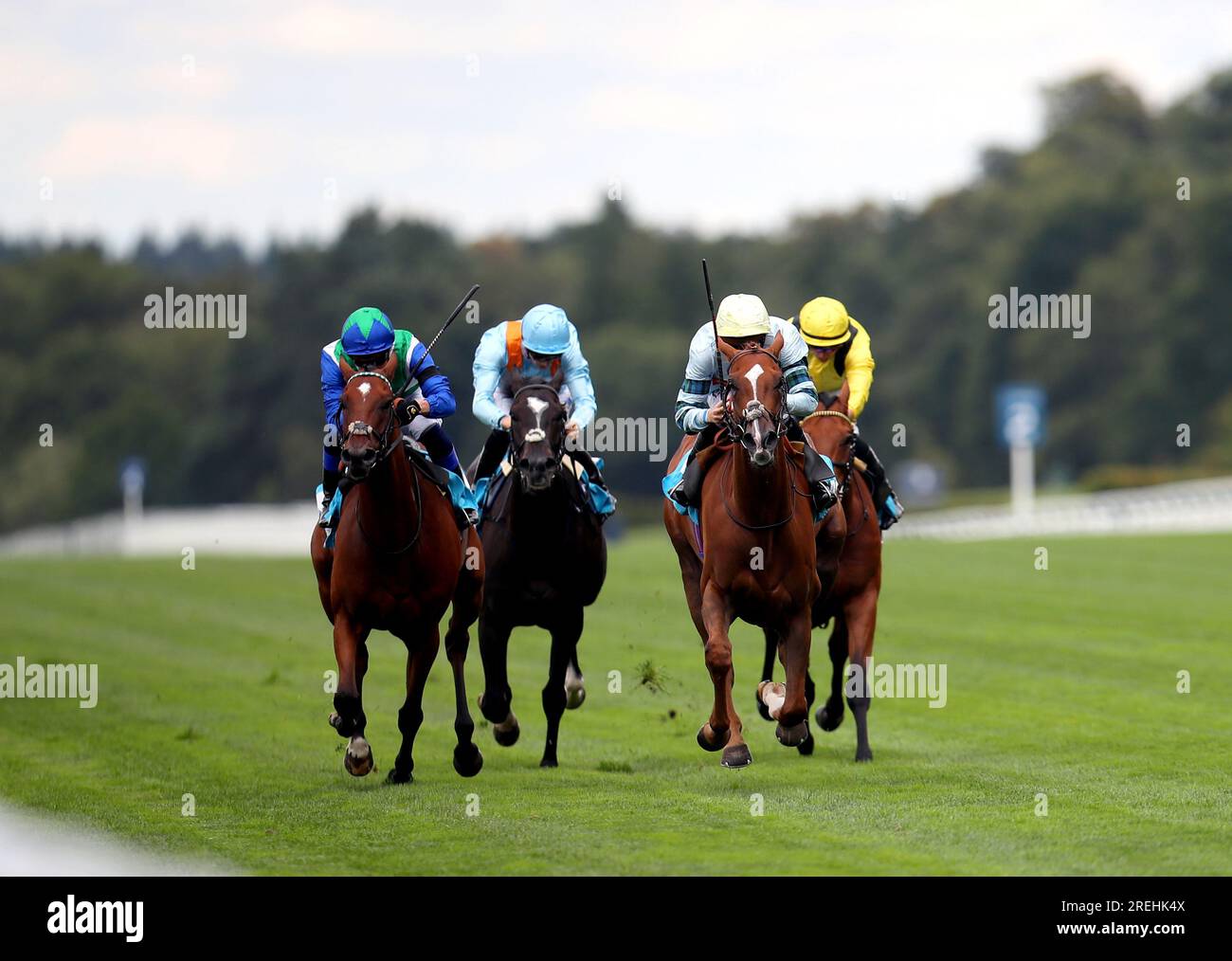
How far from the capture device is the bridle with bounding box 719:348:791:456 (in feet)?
35.2

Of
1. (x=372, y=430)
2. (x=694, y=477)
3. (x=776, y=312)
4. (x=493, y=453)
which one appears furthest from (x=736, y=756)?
(x=776, y=312)

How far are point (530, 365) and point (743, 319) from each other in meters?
1.47

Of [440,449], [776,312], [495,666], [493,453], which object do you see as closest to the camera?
[440,449]

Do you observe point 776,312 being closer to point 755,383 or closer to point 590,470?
point 590,470

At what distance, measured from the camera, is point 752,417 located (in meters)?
10.7

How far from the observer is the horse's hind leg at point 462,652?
1213 cm

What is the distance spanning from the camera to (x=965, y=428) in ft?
269

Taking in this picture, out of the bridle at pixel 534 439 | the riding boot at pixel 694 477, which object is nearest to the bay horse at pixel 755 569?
the riding boot at pixel 694 477

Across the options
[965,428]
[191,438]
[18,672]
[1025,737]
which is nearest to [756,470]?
[1025,737]

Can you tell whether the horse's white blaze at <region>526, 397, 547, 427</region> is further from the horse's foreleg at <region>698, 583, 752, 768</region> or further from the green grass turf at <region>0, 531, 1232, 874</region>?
the green grass turf at <region>0, 531, 1232, 874</region>

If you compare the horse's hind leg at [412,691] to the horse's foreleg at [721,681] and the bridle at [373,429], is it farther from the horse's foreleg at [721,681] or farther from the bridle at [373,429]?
the horse's foreleg at [721,681]

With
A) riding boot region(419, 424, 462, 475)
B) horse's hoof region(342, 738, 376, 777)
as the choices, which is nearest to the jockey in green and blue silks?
riding boot region(419, 424, 462, 475)

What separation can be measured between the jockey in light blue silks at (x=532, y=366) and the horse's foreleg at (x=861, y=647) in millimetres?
1583
